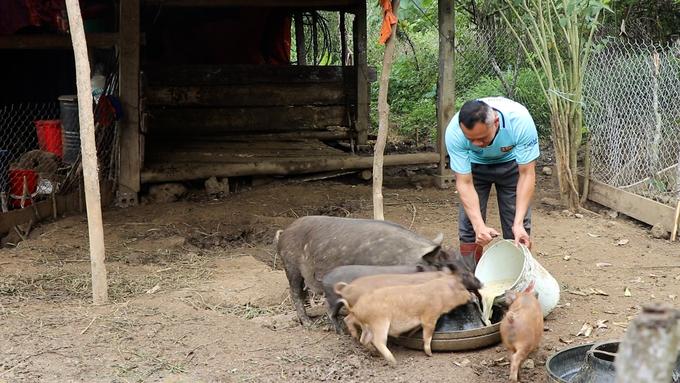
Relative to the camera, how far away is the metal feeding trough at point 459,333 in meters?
4.07

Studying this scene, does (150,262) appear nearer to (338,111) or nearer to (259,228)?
(259,228)

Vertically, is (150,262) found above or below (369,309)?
below

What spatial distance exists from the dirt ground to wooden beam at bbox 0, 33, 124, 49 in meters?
1.88

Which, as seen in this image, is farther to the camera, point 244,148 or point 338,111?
point 338,111

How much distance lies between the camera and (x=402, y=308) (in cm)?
391

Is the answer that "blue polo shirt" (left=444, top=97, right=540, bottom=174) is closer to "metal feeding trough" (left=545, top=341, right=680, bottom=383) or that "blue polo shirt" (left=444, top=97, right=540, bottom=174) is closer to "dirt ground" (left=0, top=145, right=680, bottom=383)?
"dirt ground" (left=0, top=145, right=680, bottom=383)

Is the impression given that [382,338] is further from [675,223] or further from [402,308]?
[675,223]

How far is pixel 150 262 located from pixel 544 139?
7019 millimetres

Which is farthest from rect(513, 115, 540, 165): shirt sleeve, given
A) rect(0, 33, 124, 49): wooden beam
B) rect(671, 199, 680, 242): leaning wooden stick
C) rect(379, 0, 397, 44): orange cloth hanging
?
rect(0, 33, 124, 49): wooden beam

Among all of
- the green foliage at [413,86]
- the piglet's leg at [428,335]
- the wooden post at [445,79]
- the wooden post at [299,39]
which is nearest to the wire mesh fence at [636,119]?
the wooden post at [445,79]

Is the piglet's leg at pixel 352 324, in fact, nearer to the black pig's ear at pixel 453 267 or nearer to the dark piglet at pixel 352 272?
the dark piglet at pixel 352 272

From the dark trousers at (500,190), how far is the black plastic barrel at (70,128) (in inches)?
207

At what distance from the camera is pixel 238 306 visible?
16.9ft

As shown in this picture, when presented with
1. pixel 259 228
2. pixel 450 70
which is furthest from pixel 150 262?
pixel 450 70
